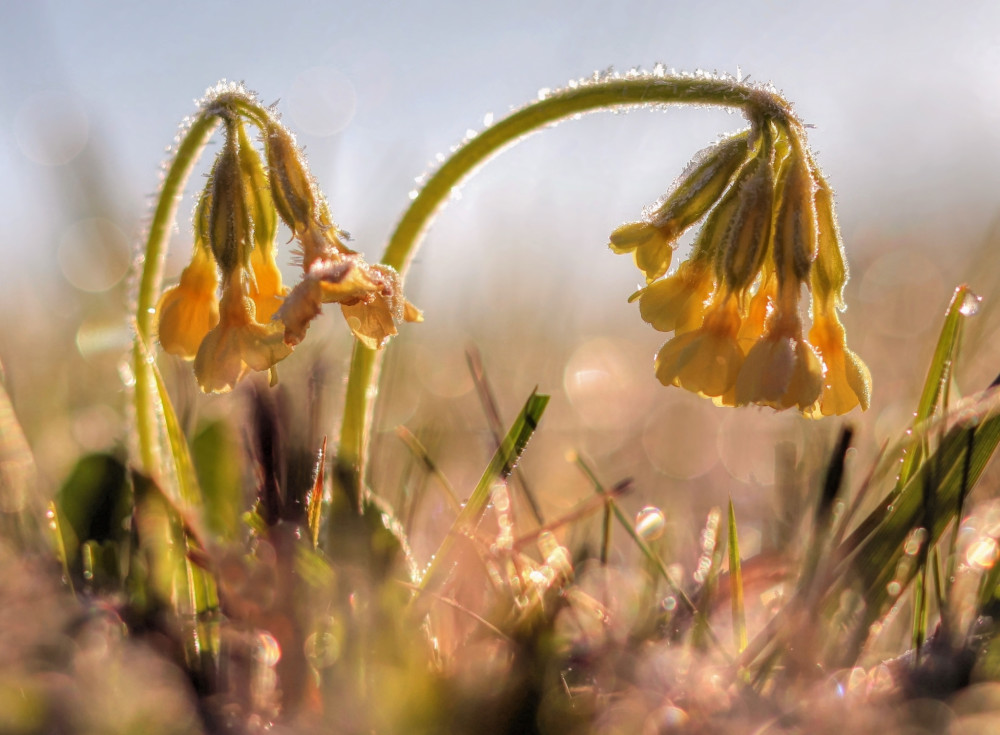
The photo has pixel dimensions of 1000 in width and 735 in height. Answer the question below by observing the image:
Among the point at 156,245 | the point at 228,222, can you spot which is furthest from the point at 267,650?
the point at 156,245

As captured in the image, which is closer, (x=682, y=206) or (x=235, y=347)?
(x=235, y=347)

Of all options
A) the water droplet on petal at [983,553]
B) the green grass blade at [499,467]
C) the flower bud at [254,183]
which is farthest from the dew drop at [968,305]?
the flower bud at [254,183]

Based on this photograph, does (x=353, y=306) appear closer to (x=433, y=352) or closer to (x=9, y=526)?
(x=9, y=526)

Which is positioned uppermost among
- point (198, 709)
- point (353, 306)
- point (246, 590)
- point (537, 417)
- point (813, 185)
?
point (813, 185)

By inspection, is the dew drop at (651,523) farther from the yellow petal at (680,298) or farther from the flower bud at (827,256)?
the flower bud at (827,256)

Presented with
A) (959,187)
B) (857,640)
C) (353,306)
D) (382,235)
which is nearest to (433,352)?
(382,235)

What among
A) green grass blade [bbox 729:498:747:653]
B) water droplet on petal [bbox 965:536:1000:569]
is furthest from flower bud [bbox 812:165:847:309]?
green grass blade [bbox 729:498:747:653]

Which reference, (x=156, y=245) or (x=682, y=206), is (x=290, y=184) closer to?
(x=156, y=245)
